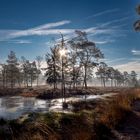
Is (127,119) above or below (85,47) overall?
below

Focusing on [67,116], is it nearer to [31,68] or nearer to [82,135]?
[82,135]

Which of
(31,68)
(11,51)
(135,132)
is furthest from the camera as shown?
(31,68)

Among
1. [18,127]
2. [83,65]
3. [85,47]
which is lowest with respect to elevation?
[18,127]

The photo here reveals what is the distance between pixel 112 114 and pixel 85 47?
42.3 meters

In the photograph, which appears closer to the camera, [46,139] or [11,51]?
[46,139]

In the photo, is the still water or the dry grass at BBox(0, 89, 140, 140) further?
the still water

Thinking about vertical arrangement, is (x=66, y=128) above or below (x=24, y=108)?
above

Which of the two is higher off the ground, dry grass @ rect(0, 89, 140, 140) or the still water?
dry grass @ rect(0, 89, 140, 140)

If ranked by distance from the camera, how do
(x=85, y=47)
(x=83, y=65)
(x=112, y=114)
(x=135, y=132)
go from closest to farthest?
(x=135, y=132) → (x=112, y=114) → (x=85, y=47) → (x=83, y=65)

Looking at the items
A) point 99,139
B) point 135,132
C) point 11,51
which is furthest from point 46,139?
point 11,51

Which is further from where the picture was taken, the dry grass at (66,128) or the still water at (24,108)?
the still water at (24,108)

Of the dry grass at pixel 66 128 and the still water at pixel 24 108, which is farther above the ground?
the dry grass at pixel 66 128

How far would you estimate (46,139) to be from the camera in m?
6.51

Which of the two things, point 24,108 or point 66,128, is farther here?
point 24,108
